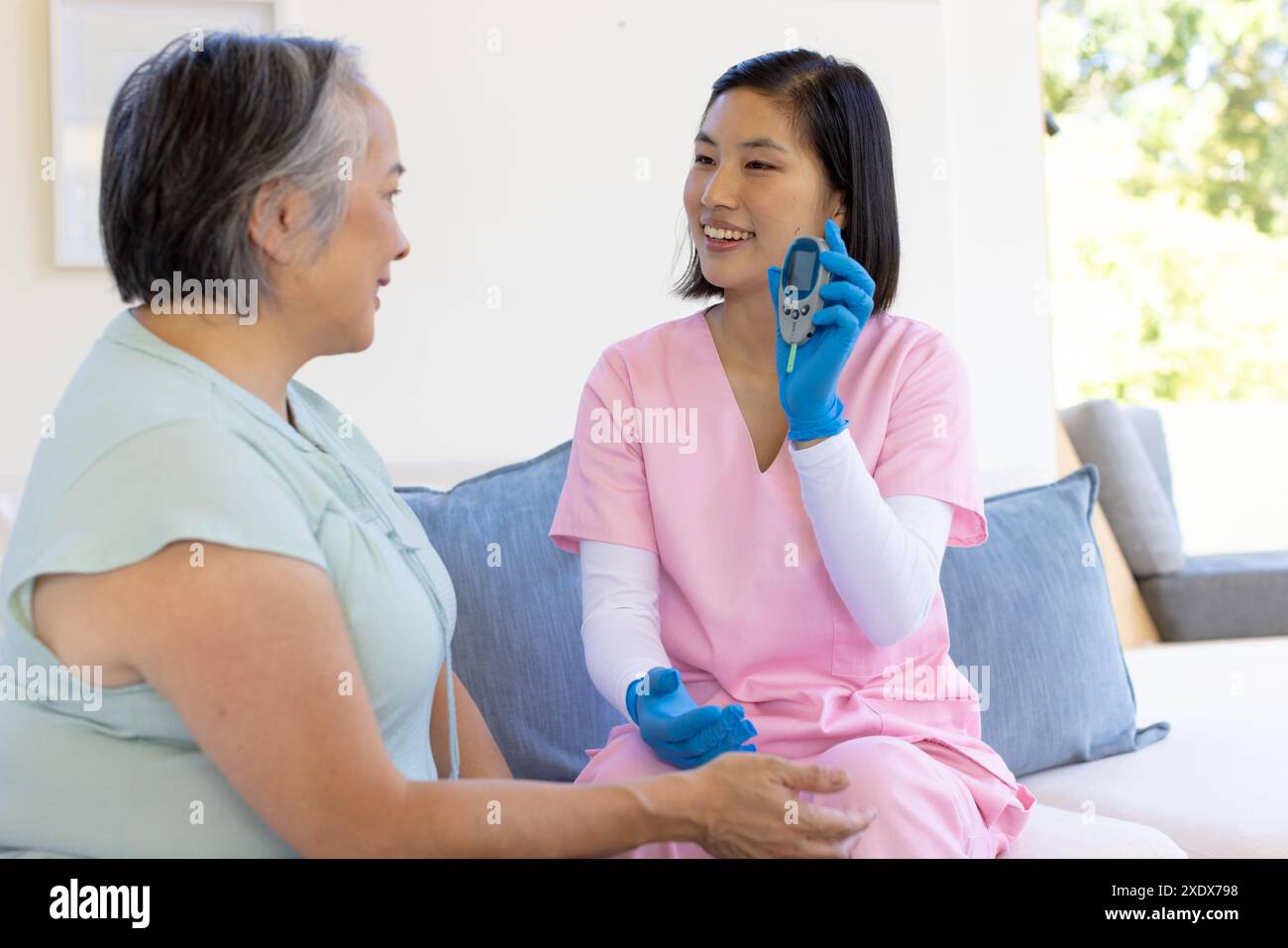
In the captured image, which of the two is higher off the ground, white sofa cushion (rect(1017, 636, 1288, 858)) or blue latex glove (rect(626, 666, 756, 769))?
blue latex glove (rect(626, 666, 756, 769))

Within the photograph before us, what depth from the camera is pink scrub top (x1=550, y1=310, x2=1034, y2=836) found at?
1.36m

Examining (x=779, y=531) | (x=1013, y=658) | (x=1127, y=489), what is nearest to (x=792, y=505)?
(x=779, y=531)

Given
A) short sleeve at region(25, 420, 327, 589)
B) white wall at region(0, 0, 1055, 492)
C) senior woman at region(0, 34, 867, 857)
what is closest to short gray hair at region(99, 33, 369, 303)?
senior woman at region(0, 34, 867, 857)

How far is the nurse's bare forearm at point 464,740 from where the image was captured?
4.27 feet

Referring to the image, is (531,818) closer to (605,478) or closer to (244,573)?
(244,573)

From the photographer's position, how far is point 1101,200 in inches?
246

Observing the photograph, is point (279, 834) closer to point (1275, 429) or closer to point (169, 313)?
point (169, 313)

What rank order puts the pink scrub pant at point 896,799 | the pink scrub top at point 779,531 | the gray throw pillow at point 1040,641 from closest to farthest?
the pink scrub pant at point 896,799
the pink scrub top at point 779,531
the gray throw pillow at point 1040,641

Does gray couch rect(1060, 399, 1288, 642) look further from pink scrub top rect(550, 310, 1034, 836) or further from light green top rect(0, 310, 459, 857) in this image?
light green top rect(0, 310, 459, 857)

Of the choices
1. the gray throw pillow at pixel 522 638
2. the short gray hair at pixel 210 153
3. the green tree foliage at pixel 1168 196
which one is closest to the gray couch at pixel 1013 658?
the gray throw pillow at pixel 522 638

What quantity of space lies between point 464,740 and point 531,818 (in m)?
0.43
